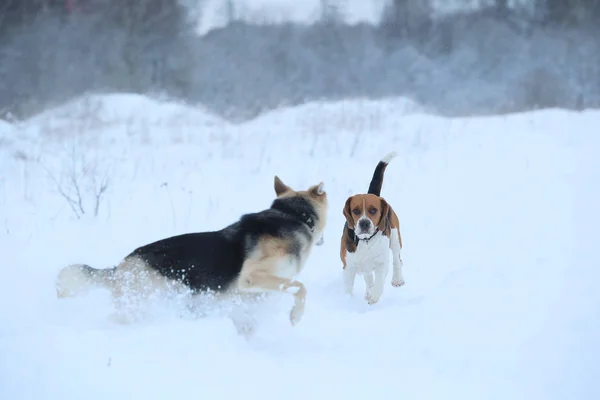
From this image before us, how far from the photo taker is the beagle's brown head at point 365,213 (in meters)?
3.36

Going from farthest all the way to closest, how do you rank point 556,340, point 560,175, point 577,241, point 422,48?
point 422,48 < point 560,175 < point 577,241 < point 556,340

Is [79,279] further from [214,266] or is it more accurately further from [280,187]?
[280,187]

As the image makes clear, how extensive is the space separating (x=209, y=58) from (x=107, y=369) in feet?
16.6

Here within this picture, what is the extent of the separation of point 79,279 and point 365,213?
1.81 m

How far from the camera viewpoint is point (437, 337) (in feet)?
9.09

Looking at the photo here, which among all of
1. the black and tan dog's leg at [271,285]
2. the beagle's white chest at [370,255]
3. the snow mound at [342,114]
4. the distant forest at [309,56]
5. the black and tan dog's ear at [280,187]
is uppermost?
the distant forest at [309,56]

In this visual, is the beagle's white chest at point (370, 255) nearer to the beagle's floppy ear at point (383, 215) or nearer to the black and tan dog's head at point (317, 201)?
the beagle's floppy ear at point (383, 215)

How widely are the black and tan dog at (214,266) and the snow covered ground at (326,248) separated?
20 centimetres

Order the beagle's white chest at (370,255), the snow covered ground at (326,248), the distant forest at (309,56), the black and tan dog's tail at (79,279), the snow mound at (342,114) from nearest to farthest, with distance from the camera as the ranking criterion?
→ the snow covered ground at (326,248) < the black and tan dog's tail at (79,279) < the beagle's white chest at (370,255) < the distant forest at (309,56) < the snow mound at (342,114)

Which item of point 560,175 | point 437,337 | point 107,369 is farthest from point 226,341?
point 560,175

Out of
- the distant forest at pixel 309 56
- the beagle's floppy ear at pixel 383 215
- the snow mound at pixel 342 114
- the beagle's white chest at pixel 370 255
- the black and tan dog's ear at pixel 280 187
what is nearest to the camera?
the beagle's floppy ear at pixel 383 215

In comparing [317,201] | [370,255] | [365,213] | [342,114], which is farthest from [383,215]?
[342,114]

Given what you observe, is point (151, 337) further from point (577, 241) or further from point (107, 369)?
point (577, 241)

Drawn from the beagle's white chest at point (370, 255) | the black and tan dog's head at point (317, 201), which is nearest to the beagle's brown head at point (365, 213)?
the beagle's white chest at point (370, 255)
